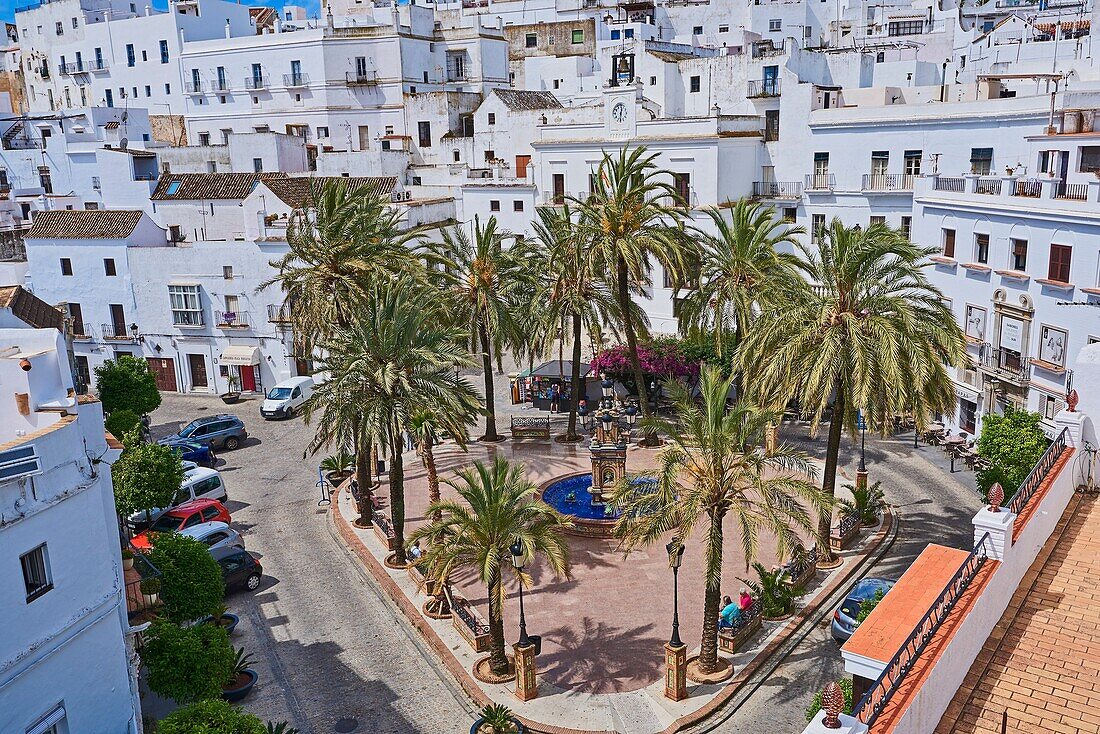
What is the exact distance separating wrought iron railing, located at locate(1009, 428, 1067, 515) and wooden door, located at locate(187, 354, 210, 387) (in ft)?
122

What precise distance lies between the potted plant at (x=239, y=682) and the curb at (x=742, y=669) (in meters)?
3.93

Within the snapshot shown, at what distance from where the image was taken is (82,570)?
1380 centimetres

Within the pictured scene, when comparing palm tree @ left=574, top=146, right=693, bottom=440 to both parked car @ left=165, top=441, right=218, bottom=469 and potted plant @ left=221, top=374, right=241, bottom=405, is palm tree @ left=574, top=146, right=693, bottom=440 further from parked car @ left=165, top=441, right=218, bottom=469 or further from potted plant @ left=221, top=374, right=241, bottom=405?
potted plant @ left=221, top=374, right=241, bottom=405

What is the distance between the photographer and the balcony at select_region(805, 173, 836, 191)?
1565 inches

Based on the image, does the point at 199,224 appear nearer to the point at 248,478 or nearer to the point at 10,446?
the point at 248,478

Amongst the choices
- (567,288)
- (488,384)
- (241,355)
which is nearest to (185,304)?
(241,355)

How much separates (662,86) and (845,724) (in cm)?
4425

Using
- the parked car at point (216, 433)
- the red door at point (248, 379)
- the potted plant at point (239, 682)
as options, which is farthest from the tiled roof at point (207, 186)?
the potted plant at point (239, 682)

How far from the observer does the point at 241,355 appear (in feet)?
136

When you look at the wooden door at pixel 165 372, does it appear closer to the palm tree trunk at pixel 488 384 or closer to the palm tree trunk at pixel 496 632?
the palm tree trunk at pixel 488 384

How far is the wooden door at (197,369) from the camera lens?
42875mm

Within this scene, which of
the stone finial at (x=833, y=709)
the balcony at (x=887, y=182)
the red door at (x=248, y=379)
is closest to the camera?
the stone finial at (x=833, y=709)

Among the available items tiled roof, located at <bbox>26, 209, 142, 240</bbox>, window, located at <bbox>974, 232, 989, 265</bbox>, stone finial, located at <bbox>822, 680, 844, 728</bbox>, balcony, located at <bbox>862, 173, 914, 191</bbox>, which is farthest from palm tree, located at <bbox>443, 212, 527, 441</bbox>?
stone finial, located at <bbox>822, 680, 844, 728</bbox>

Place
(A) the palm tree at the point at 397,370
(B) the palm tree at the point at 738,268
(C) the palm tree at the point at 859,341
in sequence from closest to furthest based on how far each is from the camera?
(C) the palm tree at the point at 859,341
(A) the palm tree at the point at 397,370
(B) the palm tree at the point at 738,268
